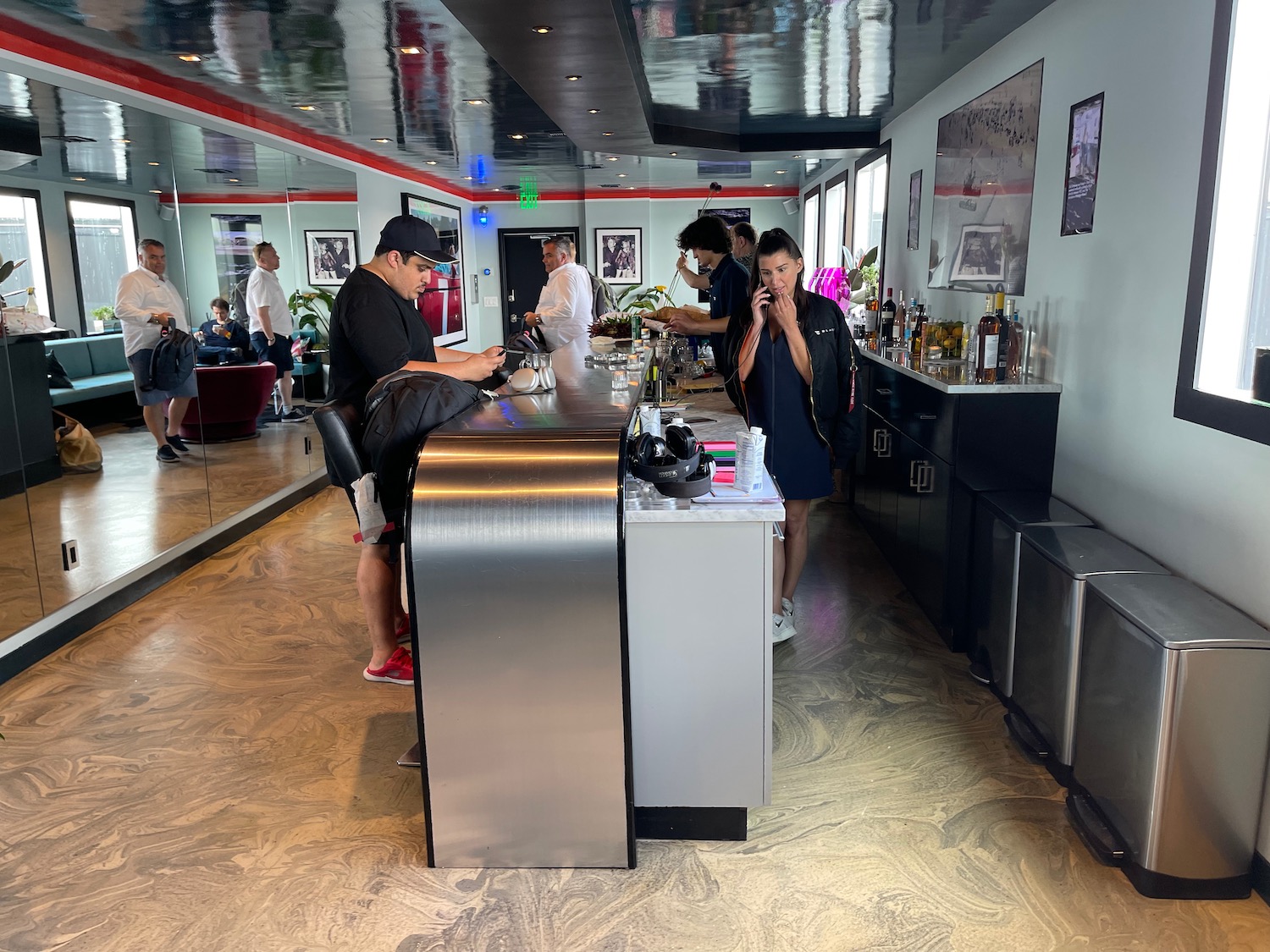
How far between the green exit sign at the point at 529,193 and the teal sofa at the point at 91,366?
8.31m

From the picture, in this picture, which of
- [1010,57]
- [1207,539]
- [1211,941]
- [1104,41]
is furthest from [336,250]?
[1211,941]

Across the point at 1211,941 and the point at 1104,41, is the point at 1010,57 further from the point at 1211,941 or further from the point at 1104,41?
the point at 1211,941

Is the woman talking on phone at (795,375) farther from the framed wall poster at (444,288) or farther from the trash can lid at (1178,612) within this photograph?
the framed wall poster at (444,288)

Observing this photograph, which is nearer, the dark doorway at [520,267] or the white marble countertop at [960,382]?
the white marble countertop at [960,382]

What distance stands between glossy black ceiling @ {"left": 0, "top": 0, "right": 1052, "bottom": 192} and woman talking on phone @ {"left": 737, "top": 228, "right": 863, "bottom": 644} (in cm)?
123

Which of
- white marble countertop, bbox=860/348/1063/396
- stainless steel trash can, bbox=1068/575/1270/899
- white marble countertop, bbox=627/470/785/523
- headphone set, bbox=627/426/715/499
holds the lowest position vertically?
stainless steel trash can, bbox=1068/575/1270/899

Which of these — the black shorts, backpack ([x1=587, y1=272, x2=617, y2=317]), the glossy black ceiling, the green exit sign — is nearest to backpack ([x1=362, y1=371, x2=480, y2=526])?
the glossy black ceiling

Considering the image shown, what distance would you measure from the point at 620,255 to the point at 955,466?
11.0 m

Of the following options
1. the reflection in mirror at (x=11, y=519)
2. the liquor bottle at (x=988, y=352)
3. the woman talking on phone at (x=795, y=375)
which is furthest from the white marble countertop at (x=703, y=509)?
the reflection in mirror at (x=11, y=519)

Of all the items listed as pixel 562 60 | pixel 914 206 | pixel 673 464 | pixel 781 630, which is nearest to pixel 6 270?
pixel 562 60

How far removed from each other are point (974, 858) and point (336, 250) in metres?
6.57

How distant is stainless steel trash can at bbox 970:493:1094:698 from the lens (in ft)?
10.5

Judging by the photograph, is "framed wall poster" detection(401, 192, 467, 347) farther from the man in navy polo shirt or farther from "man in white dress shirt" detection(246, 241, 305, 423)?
the man in navy polo shirt

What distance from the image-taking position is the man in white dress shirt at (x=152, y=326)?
4562mm
